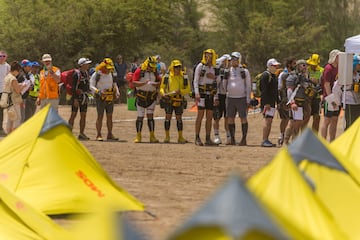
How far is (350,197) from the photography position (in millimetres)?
8469

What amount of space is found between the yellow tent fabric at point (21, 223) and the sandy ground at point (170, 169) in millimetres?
866

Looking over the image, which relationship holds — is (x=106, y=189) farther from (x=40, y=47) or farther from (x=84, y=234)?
(x=40, y=47)

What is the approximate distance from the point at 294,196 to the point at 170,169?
7.99m

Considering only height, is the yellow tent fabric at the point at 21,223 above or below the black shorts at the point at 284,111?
above

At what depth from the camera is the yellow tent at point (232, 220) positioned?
3.84 meters

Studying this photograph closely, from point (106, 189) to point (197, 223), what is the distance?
21.5ft

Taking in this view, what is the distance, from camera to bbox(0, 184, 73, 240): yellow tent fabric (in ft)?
27.0

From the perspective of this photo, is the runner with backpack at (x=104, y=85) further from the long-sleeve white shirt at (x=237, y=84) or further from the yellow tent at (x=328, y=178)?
the yellow tent at (x=328, y=178)

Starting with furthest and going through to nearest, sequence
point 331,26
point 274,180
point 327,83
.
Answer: point 331,26
point 327,83
point 274,180

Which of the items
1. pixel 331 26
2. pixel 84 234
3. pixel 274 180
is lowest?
pixel 331 26

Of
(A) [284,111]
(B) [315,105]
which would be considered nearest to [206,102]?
(A) [284,111]

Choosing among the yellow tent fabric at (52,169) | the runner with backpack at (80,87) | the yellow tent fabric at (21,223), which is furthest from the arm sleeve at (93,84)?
the yellow tent fabric at (21,223)

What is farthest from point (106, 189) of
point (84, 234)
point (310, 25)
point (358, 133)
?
point (310, 25)

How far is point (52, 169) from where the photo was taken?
10453 millimetres
